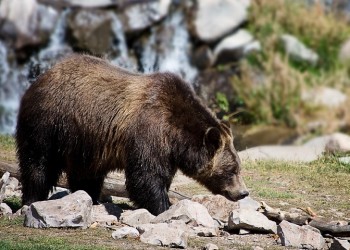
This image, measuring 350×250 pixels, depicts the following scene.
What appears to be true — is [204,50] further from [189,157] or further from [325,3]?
[189,157]

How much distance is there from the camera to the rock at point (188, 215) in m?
9.20

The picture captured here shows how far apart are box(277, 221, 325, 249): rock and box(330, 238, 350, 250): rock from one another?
0.24 metres

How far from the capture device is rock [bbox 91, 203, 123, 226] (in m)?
9.49

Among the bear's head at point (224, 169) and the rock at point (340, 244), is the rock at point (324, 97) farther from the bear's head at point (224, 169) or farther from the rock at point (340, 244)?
the rock at point (340, 244)

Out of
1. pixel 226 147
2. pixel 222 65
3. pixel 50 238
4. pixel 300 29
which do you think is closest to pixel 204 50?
pixel 222 65

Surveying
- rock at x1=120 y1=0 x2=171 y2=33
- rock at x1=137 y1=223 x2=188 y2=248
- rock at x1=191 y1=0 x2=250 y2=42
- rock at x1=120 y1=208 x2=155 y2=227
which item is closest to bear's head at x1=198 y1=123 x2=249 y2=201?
rock at x1=120 y1=208 x2=155 y2=227

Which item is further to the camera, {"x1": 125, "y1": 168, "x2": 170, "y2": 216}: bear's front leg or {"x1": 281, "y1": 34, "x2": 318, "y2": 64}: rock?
{"x1": 281, "y1": 34, "x2": 318, "y2": 64}: rock

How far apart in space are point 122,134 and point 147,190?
28.7 inches

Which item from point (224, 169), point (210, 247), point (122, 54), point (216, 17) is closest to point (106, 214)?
point (224, 169)

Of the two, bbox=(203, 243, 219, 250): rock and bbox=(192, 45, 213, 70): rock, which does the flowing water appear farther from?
bbox=(203, 243, 219, 250): rock

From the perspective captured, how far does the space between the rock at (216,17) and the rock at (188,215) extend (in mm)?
16855

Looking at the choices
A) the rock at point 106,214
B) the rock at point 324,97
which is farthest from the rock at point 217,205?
the rock at point 324,97

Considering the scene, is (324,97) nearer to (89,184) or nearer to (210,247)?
(89,184)

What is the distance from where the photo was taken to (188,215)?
30.2ft
